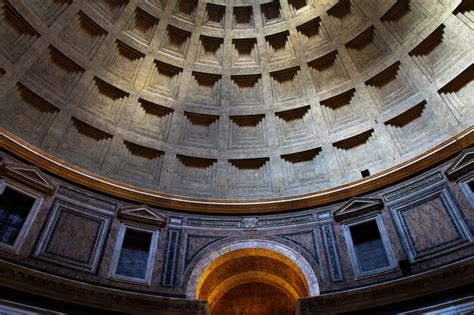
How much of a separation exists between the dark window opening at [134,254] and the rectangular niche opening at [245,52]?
10.2 metres

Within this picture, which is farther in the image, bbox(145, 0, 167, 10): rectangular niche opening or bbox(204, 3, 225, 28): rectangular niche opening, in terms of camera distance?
bbox(204, 3, 225, 28): rectangular niche opening

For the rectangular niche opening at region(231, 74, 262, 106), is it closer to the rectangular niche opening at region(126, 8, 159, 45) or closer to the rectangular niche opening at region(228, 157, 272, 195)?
the rectangular niche opening at region(228, 157, 272, 195)

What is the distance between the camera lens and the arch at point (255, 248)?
13.6m

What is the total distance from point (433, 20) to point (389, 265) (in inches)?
411

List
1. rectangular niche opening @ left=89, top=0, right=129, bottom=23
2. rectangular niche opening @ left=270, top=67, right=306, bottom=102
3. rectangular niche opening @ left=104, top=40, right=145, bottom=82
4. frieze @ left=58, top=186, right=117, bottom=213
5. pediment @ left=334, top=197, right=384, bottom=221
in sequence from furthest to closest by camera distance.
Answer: rectangular niche opening @ left=270, top=67, right=306, bottom=102
rectangular niche opening @ left=104, top=40, right=145, bottom=82
rectangular niche opening @ left=89, top=0, right=129, bottom=23
pediment @ left=334, top=197, right=384, bottom=221
frieze @ left=58, top=186, right=117, bottom=213

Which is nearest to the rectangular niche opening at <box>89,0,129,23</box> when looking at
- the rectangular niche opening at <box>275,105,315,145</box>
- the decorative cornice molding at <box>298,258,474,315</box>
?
the rectangular niche opening at <box>275,105,315,145</box>

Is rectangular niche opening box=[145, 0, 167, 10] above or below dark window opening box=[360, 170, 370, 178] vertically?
above

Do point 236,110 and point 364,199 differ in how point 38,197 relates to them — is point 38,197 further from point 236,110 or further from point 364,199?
point 364,199

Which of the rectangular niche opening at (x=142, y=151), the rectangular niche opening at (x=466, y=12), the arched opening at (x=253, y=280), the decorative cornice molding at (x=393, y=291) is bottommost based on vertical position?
the decorative cornice molding at (x=393, y=291)

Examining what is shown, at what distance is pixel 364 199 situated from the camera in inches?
586

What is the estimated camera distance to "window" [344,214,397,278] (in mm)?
13320

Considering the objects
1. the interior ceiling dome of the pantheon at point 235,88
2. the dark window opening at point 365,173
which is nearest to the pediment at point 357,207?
the dark window opening at point 365,173

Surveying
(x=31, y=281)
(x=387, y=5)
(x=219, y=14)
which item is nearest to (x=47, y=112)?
(x=31, y=281)

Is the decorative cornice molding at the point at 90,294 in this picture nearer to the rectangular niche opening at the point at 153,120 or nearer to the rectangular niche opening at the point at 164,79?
the rectangular niche opening at the point at 153,120
